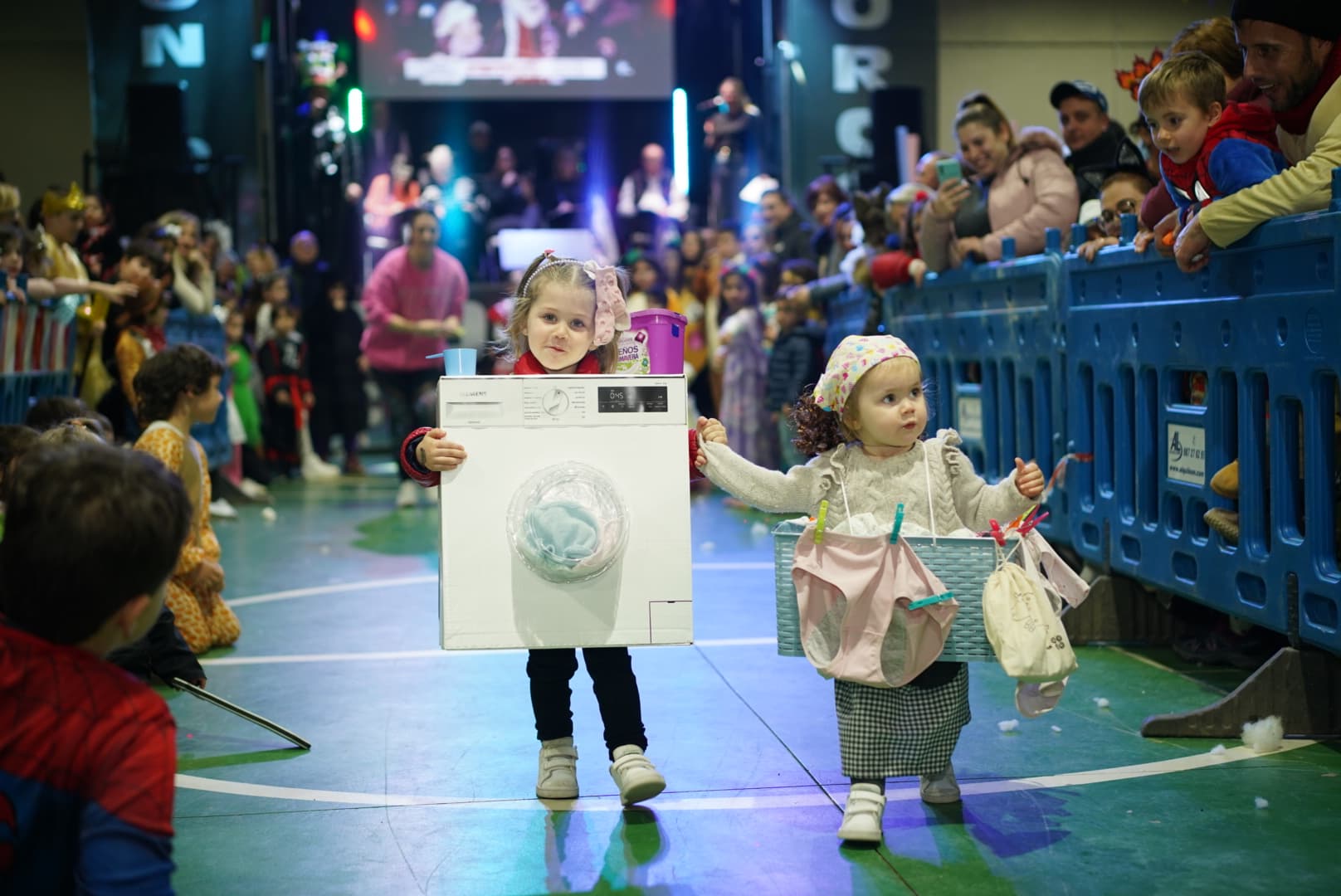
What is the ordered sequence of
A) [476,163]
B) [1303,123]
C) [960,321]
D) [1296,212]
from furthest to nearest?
[476,163], [960,321], [1303,123], [1296,212]

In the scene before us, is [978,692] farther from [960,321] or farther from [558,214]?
[558,214]

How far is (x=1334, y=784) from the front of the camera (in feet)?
12.1

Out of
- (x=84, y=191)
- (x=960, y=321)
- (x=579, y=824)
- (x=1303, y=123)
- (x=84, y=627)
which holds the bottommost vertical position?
(x=579, y=824)

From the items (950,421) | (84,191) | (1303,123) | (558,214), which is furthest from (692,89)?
(1303,123)

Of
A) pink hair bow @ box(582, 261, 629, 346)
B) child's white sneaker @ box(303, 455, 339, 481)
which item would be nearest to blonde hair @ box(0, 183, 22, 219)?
child's white sneaker @ box(303, 455, 339, 481)

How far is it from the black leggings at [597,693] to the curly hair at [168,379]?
2360 mm

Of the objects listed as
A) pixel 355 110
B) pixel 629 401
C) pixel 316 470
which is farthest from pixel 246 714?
pixel 355 110

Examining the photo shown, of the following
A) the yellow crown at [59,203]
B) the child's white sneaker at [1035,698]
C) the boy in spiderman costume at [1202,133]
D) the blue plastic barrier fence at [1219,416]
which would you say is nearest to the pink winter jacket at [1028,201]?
the blue plastic barrier fence at [1219,416]

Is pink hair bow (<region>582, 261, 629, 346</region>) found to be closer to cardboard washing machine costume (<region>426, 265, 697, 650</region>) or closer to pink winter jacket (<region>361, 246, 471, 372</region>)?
cardboard washing machine costume (<region>426, 265, 697, 650</region>)

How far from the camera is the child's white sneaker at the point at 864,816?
333 centimetres

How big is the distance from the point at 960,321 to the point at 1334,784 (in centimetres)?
368

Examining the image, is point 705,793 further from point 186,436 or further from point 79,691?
point 186,436

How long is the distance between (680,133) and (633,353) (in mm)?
17847

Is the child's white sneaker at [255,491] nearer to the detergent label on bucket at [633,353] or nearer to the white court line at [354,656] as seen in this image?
the white court line at [354,656]
